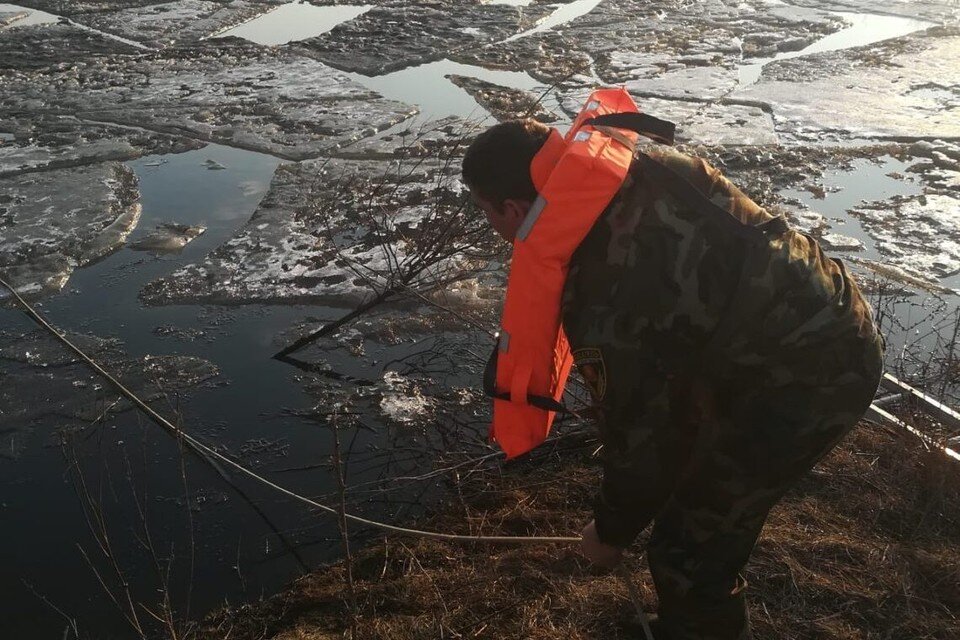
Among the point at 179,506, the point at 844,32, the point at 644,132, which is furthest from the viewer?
the point at 844,32

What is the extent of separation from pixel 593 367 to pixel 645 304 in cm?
20

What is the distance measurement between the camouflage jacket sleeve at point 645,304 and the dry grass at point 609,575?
3.68 ft

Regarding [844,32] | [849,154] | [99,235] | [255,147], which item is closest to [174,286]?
[99,235]

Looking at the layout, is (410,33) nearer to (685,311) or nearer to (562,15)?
(562,15)

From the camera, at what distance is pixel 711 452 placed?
2.36 metres

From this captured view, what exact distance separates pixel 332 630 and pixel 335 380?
179 cm

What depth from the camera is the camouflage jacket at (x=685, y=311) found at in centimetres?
212

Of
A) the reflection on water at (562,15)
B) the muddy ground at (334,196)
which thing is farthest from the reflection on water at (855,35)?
the reflection on water at (562,15)

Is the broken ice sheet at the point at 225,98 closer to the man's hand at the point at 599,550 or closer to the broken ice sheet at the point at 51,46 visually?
the broken ice sheet at the point at 51,46

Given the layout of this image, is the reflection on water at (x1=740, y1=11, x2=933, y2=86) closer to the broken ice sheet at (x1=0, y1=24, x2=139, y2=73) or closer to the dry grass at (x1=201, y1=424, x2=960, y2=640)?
the dry grass at (x1=201, y1=424, x2=960, y2=640)

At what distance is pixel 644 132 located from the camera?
234 cm

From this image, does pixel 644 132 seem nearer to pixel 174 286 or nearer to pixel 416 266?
pixel 416 266

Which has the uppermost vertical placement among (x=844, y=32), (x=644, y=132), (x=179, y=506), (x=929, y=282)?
(x=644, y=132)

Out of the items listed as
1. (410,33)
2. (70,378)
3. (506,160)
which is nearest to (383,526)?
(506,160)
